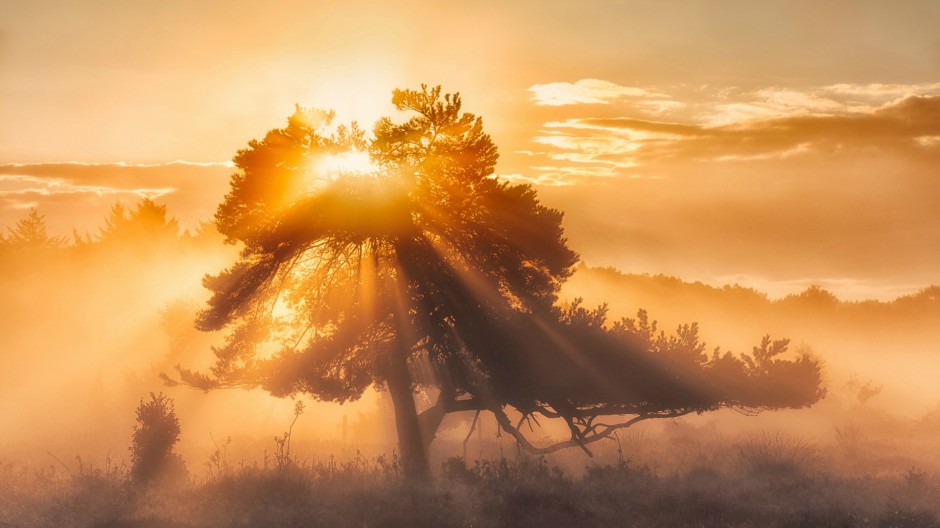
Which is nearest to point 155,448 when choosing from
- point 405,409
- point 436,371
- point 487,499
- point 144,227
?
point 405,409

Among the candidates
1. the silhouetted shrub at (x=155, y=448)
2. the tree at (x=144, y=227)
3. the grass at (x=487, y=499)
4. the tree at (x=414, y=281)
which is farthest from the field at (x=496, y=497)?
the tree at (x=144, y=227)

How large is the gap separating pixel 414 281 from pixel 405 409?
14.6ft

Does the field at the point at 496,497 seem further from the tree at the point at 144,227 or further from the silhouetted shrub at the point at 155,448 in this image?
the tree at the point at 144,227

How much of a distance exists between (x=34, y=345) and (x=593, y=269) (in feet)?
229

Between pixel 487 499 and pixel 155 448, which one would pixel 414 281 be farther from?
pixel 155 448

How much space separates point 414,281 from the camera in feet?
91.0

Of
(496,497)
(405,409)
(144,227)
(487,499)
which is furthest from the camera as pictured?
(144,227)

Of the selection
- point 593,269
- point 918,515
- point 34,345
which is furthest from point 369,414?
point 593,269

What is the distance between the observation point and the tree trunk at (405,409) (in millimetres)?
28656

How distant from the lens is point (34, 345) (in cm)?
7356

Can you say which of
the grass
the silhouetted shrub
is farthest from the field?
the silhouetted shrub

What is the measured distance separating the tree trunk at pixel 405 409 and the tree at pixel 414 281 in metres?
0.06

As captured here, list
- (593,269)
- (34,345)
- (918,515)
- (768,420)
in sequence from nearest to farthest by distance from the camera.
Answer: (918,515)
(768,420)
(34,345)
(593,269)

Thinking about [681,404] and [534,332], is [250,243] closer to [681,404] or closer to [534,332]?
[534,332]
